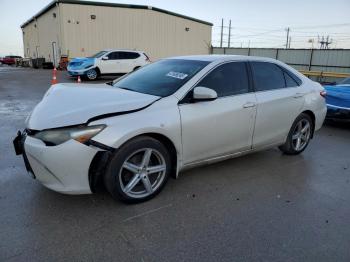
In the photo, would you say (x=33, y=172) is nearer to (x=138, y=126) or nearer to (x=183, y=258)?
(x=138, y=126)

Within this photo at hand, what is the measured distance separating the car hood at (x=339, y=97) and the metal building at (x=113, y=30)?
65.9 feet

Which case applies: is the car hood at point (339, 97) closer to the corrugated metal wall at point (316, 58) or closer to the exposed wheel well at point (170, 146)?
the exposed wheel well at point (170, 146)

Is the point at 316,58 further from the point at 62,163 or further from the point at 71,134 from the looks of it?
the point at 62,163

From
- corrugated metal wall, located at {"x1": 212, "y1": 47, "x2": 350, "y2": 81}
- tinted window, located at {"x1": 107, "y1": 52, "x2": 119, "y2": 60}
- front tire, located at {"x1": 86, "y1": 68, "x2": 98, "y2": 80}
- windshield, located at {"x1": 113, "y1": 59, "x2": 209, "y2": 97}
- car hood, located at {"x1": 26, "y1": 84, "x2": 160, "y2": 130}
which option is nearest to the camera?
car hood, located at {"x1": 26, "y1": 84, "x2": 160, "y2": 130}

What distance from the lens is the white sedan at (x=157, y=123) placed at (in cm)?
288

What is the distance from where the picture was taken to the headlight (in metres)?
2.83

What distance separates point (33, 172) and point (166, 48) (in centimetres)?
3121

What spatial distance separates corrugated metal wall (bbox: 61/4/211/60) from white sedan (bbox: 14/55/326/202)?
25.0 metres

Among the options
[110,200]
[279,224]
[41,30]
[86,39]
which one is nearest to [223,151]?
[279,224]

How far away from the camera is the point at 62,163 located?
2.82m

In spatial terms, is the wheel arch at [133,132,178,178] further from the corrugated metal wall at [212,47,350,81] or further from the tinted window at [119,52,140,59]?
the corrugated metal wall at [212,47,350,81]

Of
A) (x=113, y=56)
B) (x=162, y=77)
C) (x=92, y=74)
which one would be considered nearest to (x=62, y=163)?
(x=162, y=77)

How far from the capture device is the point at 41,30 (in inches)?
1371

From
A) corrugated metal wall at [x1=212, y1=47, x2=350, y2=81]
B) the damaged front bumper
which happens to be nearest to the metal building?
corrugated metal wall at [x1=212, y1=47, x2=350, y2=81]
